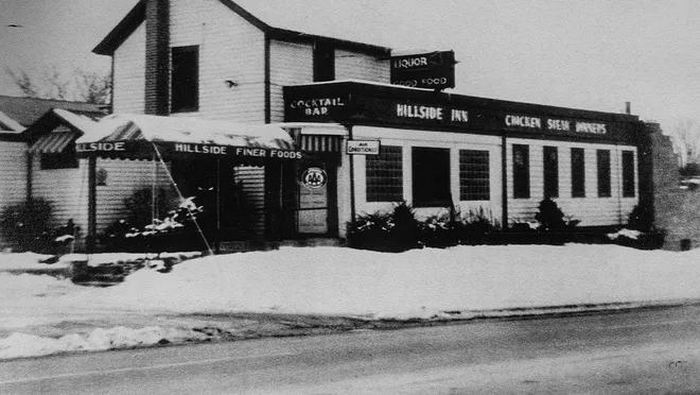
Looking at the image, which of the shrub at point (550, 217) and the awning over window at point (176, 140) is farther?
the shrub at point (550, 217)

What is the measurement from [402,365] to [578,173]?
68.0 ft

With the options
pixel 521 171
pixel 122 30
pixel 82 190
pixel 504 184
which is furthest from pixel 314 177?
pixel 521 171

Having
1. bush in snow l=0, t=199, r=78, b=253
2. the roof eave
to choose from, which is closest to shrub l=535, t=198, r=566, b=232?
the roof eave

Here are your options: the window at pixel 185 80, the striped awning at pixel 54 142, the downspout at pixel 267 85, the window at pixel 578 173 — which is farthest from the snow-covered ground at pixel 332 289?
the window at pixel 578 173

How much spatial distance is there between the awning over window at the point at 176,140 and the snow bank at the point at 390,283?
7.42 ft

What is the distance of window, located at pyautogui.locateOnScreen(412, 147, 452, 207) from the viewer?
22547 millimetres

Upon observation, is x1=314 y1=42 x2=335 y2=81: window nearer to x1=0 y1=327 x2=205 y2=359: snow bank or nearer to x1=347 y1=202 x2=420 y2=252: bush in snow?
x1=347 y1=202 x2=420 y2=252: bush in snow

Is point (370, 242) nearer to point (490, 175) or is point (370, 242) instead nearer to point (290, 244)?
point (290, 244)

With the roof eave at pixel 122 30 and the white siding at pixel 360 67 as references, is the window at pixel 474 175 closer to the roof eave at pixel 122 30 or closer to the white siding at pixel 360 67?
the white siding at pixel 360 67

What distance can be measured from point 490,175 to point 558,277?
24.1ft

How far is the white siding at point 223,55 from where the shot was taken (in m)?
21.6

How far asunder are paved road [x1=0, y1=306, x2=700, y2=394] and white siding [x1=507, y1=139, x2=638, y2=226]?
14.2 metres

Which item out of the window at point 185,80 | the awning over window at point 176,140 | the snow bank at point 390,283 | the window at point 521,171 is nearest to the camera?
the snow bank at point 390,283

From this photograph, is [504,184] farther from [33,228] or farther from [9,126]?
[9,126]
